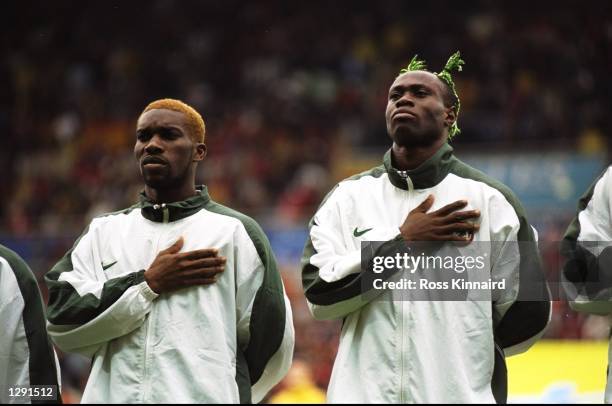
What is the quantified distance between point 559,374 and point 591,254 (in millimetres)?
3693

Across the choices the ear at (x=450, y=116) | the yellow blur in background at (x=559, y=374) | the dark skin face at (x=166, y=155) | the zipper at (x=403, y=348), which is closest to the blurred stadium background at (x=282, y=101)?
the yellow blur in background at (x=559, y=374)

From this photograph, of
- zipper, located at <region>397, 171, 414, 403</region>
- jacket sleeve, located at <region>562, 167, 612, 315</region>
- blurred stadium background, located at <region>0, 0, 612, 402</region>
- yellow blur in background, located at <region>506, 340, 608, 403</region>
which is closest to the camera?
zipper, located at <region>397, 171, 414, 403</region>

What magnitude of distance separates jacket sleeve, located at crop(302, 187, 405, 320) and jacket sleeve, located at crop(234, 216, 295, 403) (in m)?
0.16

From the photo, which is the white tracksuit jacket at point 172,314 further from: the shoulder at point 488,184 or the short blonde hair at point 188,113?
the shoulder at point 488,184

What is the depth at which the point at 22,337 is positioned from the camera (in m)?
5.15

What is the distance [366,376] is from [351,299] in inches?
12.4

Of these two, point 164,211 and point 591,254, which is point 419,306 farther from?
point 164,211

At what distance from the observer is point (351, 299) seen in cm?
466

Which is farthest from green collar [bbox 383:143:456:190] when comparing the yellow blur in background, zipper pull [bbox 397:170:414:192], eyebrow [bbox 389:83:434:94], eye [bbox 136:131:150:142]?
the yellow blur in background

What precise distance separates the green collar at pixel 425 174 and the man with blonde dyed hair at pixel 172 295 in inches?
25.0

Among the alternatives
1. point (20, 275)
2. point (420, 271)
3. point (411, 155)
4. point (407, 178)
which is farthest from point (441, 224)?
point (20, 275)

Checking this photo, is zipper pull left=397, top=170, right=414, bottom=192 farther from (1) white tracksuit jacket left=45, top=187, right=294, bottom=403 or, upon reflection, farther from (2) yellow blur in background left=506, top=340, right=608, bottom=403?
(2) yellow blur in background left=506, top=340, right=608, bottom=403

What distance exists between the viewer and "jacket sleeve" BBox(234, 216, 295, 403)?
15.8 feet

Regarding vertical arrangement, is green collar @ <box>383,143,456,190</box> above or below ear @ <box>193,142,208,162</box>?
below
